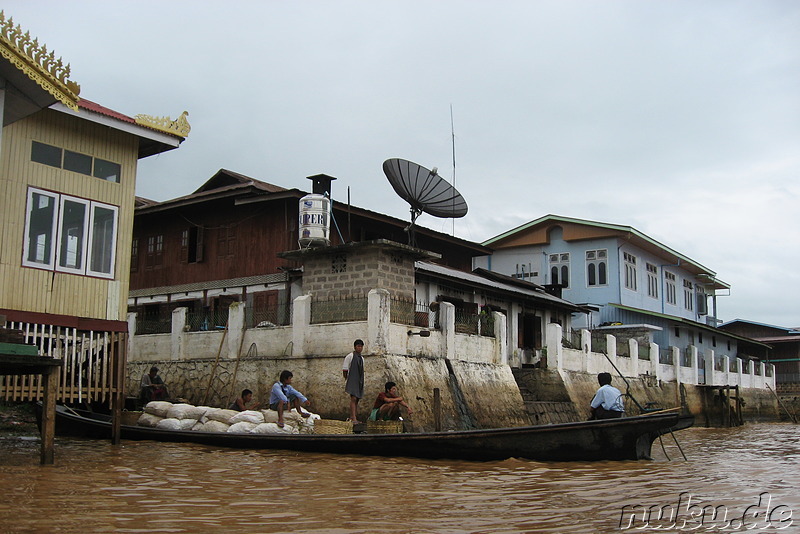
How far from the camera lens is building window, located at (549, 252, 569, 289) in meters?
35.7

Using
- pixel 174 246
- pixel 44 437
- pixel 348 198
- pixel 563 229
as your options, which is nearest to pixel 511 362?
pixel 348 198

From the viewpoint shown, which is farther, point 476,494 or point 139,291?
point 139,291

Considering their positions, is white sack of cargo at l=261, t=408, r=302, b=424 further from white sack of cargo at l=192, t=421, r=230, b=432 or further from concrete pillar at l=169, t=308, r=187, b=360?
concrete pillar at l=169, t=308, r=187, b=360

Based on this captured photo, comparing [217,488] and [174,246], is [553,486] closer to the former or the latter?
[217,488]

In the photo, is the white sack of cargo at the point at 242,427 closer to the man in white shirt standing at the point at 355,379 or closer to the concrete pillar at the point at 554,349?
the man in white shirt standing at the point at 355,379

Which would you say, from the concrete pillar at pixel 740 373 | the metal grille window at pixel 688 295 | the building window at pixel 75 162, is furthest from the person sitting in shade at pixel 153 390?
the metal grille window at pixel 688 295

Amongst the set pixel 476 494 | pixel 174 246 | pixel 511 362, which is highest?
pixel 174 246

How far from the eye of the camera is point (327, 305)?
17.9m

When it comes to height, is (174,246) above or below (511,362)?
above

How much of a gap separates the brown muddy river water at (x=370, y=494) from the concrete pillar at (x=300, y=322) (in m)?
5.12

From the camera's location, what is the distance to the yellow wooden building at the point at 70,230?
12.5 metres

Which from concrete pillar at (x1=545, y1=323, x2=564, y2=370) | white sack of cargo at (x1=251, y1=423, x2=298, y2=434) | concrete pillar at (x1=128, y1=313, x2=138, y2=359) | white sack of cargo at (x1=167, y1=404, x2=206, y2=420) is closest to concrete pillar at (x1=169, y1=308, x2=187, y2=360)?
concrete pillar at (x1=128, y1=313, x2=138, y2=359)

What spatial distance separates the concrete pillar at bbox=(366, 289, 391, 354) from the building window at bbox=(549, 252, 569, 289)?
785 inches

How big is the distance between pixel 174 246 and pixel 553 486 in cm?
1772
